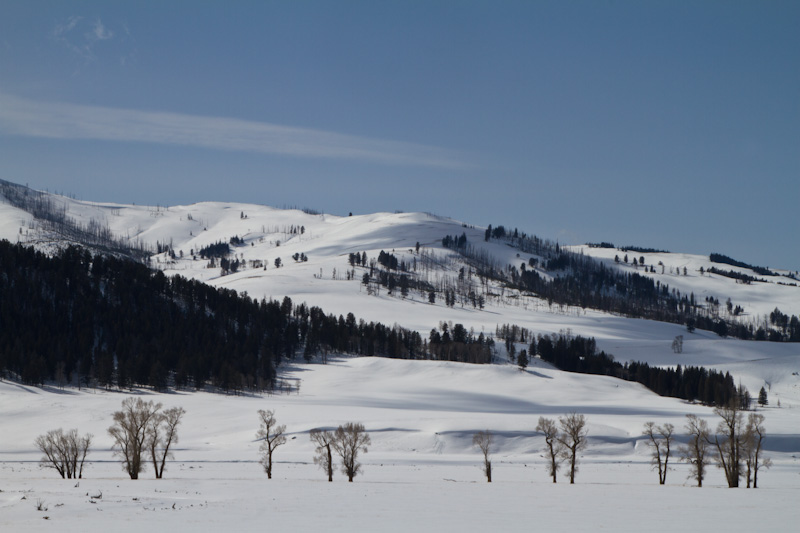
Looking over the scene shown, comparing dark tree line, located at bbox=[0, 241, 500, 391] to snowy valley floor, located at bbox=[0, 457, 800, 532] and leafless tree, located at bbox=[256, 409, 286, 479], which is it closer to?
leafless tree, located at bbox=[256, 409, 286, 479]

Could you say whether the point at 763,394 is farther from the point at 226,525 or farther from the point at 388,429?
the point at 226,525

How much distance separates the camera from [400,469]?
5888 cm

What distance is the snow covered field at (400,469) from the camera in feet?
88.1

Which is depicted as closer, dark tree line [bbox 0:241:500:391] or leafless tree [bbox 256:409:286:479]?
leafless tree [bbox 256:409:286:479]

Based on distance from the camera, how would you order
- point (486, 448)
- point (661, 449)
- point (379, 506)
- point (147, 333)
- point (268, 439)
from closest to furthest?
point (379, 506)
point (486, 448)
point (268, 439)
point (661, 449)
point (147, 333)

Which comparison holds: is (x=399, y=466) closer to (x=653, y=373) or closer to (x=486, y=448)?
(x=486, y=448)

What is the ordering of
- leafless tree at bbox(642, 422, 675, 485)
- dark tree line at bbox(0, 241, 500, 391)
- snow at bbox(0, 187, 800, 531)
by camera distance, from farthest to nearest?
dark tree line at bbox(0, 241, 500, 391) → leafless tree at bbox(642, 422, 675, 485) → snow at bbox(0, 187, 800, 531)

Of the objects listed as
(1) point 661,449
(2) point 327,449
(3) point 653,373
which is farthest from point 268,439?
(3) point 653,373

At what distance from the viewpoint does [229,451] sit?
69375 mm

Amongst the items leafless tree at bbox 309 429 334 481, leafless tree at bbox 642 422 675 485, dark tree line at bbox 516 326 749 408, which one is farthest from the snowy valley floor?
dark tree line at bbox 516 326 749 408

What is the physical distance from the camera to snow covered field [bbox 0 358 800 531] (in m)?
26.8

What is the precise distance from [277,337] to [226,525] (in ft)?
442

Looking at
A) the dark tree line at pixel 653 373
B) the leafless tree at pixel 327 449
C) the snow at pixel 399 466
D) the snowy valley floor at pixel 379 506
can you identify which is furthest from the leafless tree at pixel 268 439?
the dark tree line at pixel 653 373

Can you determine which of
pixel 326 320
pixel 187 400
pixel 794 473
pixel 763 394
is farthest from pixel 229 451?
pixel 763 394
